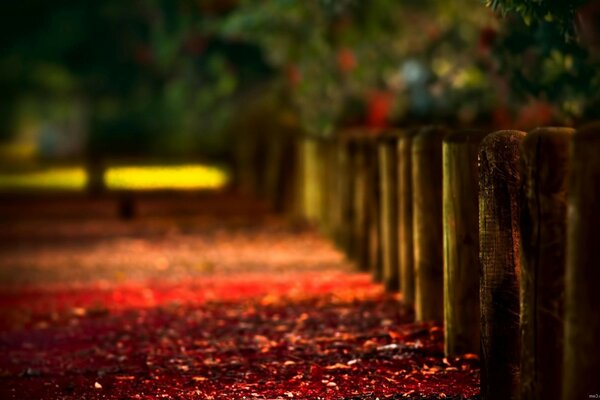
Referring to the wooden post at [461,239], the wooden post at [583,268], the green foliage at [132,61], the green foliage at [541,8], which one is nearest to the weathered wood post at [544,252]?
the wooden post at [583,268]

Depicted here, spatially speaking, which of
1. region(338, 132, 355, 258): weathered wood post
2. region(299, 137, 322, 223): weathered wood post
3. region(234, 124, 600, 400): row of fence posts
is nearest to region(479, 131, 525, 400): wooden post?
region(234, 124, 600, 400): row of fence posts

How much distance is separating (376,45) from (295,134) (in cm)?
305

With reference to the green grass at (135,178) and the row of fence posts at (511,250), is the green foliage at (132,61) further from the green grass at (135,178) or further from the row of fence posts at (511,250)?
the row of fence posts at (511,250)

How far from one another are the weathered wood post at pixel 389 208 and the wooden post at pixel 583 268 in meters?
5.37

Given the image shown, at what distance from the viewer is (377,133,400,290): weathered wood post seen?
9.95 meters

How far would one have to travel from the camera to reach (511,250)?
5.83 metres

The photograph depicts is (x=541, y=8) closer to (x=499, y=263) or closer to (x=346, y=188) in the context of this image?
(x=499, y=263)

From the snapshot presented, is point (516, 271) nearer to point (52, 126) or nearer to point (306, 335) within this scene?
point (306, 335)

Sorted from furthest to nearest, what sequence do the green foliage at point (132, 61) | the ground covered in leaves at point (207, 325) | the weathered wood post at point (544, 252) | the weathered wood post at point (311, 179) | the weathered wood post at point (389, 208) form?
the green foliage at point (132, 61) < the weathered wood post at point (311, 179) < the weathered wood post at point (389, 208) < the ground covered in leaves at point (207, 325) < the weathered wood post at point (544, 252)

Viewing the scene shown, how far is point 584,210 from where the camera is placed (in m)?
4.43

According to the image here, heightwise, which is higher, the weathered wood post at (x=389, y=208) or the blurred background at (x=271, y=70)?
the blurred background at (x=271, y=70)

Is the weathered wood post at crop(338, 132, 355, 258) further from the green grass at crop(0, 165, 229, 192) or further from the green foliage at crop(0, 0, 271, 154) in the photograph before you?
the green grass at crop(0, 165, 229, 192)

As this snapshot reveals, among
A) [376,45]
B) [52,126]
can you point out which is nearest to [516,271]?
[376,45]

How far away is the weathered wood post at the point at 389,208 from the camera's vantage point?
995 cm
